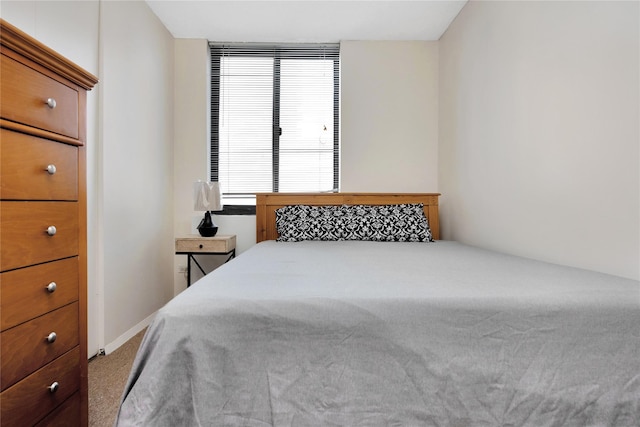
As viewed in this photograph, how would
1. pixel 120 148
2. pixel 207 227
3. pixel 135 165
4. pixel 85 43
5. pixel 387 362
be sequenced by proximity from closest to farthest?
1. pixel 387 362
2. pixel 85 43
3. pixel 120 148
4. pixel 135 165
5. pixel 207 227

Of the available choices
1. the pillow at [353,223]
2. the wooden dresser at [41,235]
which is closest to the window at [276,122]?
the pillow at [353,223]

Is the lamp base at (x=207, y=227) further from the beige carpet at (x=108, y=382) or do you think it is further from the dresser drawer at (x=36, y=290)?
the dresser drawer at (x=36, y=290)

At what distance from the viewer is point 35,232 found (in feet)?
3.13

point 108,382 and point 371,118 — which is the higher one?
point 371,118

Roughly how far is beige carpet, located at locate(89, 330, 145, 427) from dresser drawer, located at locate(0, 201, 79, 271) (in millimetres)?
759

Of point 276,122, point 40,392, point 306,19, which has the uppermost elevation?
point 306,19

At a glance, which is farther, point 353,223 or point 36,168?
point 353,223

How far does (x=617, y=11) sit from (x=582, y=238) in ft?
3.00

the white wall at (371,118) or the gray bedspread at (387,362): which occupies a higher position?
the white wall at (371,118)

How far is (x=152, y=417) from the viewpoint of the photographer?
809 mm

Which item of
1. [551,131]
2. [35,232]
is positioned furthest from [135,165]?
[551,131]

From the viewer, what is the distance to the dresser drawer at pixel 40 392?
883 mm

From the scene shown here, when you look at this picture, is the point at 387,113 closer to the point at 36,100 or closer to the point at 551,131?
the point at 551,131

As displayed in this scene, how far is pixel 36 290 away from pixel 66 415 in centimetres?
44
